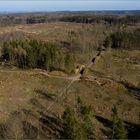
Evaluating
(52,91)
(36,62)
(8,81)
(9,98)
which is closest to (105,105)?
(52,91)

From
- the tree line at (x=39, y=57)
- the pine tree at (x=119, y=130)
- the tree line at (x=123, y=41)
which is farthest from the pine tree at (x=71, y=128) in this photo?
the tree line at (x=123, y=41)

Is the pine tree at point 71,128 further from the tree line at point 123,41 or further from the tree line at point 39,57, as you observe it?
the tree line at point 123,41

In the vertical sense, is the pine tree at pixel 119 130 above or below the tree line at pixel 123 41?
above

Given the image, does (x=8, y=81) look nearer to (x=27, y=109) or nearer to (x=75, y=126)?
(x=27, y=109)

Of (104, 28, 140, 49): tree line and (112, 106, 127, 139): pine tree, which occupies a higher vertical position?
(112, 106, 127, 139): pine tree

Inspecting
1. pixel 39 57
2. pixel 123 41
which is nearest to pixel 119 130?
pixel 39 57

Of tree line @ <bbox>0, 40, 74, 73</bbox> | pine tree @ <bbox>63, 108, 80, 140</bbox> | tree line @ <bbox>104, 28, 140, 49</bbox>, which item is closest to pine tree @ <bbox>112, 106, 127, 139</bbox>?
pine tree @ <bbox>63, 108, 80, 140</bbox>

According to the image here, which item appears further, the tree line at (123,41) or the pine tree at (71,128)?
the tree line at (123,41)

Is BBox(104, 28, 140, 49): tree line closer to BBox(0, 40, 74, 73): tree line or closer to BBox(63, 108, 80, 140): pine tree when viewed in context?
BBox(0, 40, 74, 73): tree line
